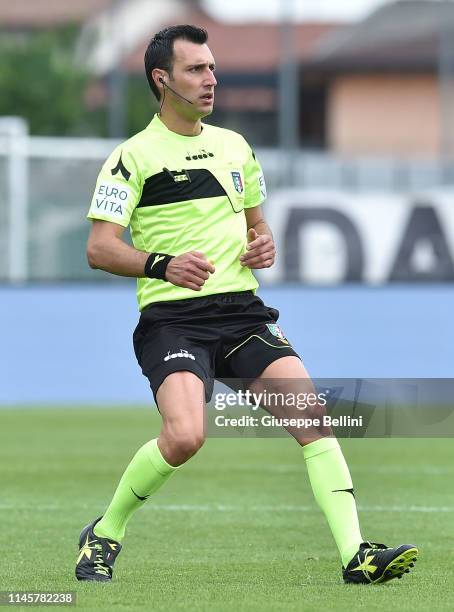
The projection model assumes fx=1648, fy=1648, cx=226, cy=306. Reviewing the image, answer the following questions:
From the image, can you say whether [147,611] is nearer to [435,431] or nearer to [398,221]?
[435,431]

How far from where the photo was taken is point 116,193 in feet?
21.6

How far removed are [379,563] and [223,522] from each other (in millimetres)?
2582

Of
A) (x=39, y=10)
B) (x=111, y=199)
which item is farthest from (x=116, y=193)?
(x=39, y=10)

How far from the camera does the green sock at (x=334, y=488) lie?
21.1 ft

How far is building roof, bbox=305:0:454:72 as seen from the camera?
4588cm

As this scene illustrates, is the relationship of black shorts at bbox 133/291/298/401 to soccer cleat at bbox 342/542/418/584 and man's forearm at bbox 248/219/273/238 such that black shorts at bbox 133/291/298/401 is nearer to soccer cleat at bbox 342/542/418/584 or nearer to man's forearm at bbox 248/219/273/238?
man's forearm at bbox 248/219/273/238

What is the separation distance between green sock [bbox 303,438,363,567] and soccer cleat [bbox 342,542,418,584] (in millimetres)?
51

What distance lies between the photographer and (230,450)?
44.7ft

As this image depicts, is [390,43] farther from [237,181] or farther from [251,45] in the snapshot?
[237,181]

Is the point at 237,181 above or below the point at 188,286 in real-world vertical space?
above

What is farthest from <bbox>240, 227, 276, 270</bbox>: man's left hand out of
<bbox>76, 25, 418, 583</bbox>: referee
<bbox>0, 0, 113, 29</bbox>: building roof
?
<bbox>0, 0, 113, 29</bbox>: building roof

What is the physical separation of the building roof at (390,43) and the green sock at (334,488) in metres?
39.1

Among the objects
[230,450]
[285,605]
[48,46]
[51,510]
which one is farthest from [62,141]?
[48,46]

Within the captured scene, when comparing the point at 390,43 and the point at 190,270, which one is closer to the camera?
the point at 190,270
